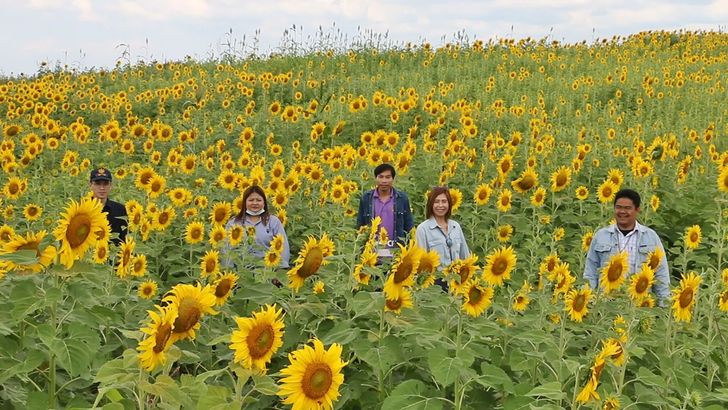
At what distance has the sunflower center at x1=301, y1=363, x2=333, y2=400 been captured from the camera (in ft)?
6.22

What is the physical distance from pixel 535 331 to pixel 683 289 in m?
0.76

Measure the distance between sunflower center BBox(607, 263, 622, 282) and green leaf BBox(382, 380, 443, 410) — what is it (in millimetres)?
1264

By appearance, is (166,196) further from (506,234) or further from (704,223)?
(704,223)

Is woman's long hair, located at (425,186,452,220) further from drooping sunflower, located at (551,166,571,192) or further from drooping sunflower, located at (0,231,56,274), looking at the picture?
drooping sunflower, located at (0,231,56,274)

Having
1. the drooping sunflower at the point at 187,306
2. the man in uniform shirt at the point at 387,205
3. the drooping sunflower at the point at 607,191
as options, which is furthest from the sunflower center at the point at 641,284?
the drooping sunflower at the point at 607,191

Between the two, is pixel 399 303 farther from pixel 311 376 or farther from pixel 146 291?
pixel 146 291

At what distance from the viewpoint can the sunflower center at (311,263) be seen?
8.82ft

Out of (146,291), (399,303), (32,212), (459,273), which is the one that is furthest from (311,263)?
(32,212)

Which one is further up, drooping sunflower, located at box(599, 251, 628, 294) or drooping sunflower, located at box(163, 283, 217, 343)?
drooping sunflower, located at box(163, 283, 217, 343)

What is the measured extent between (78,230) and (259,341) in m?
0.69

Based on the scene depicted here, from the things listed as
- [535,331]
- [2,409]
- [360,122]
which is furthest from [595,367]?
[360,122]

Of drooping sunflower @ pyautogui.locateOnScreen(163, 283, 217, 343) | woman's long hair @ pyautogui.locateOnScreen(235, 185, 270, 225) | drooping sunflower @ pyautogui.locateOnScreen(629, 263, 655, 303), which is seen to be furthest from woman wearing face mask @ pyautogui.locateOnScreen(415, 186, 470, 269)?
drooping sunflower @ pyautogui.locateOnScreen(163, 283, 217, 343)

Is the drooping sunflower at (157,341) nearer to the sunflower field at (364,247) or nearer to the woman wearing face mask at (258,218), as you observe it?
the sunflower field at (364,247)

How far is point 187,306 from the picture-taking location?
6.37 feet
